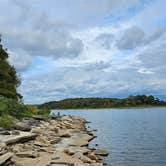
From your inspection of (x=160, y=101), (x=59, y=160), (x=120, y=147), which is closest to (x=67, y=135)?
(x=120, y=147)

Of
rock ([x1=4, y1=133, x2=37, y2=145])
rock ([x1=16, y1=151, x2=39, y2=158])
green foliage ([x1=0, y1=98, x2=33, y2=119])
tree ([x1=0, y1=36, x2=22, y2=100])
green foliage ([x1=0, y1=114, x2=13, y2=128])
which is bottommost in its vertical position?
rock ([x1=16, y1=151, x2=39, y2=158])

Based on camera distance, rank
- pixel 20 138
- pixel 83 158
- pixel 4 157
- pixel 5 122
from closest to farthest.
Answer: pixel 4 157, pixel 83 158, pixel 20 138, pixel 5 122

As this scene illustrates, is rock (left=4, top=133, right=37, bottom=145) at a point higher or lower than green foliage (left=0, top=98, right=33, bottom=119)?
lower

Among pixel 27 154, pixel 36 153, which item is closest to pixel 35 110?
pixel 36 153

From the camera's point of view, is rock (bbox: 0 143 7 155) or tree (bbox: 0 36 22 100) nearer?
rock (bbox: 0 143 7 155)

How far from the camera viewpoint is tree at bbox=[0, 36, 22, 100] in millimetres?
48750

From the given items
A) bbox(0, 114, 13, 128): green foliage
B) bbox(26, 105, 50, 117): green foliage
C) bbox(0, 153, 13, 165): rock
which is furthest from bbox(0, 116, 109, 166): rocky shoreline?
bbox(26, 105, 50, 117): green foliage

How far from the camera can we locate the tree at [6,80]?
48.8 metres

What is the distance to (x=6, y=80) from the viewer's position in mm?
50688

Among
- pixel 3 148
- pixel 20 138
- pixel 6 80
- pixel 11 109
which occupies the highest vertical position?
pixel 6 80

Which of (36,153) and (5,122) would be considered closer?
(36,153)

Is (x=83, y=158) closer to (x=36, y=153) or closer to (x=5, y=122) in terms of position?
(x=36, y=153)

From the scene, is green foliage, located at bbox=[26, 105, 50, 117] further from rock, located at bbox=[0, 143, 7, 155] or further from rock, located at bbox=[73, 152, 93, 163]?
rock, located at bbox=[0, 143, 7, 155]

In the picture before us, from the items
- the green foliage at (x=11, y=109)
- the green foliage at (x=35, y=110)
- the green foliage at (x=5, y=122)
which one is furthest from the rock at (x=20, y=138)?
the green foliage at (x=35, y=110)
